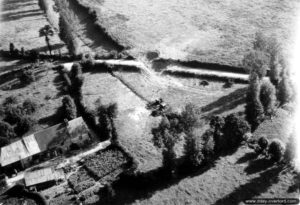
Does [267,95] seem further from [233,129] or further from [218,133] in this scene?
[218,133]

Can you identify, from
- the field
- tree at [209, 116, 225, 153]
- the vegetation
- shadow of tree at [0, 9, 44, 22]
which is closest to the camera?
tree at [209, 116, 225, 153]

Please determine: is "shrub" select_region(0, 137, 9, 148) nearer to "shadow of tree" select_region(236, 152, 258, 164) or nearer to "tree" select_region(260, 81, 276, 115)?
"shadow of tree" select_region(236, 152, 258, 164)

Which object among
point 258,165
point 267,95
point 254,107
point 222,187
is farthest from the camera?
point 267,95

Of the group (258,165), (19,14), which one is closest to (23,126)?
(258,165)

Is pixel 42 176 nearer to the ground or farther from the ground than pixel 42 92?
nearer to the ground

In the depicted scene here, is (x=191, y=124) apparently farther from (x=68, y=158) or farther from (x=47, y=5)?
(x=47, y=5)

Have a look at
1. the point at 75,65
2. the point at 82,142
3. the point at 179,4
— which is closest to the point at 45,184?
the point at 82,142

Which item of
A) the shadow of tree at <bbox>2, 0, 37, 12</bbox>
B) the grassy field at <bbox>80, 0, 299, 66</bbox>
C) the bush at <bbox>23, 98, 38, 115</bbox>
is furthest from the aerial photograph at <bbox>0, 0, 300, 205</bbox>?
the shadow of tree at <bbox>2, 0, 37, 12</bbox>
